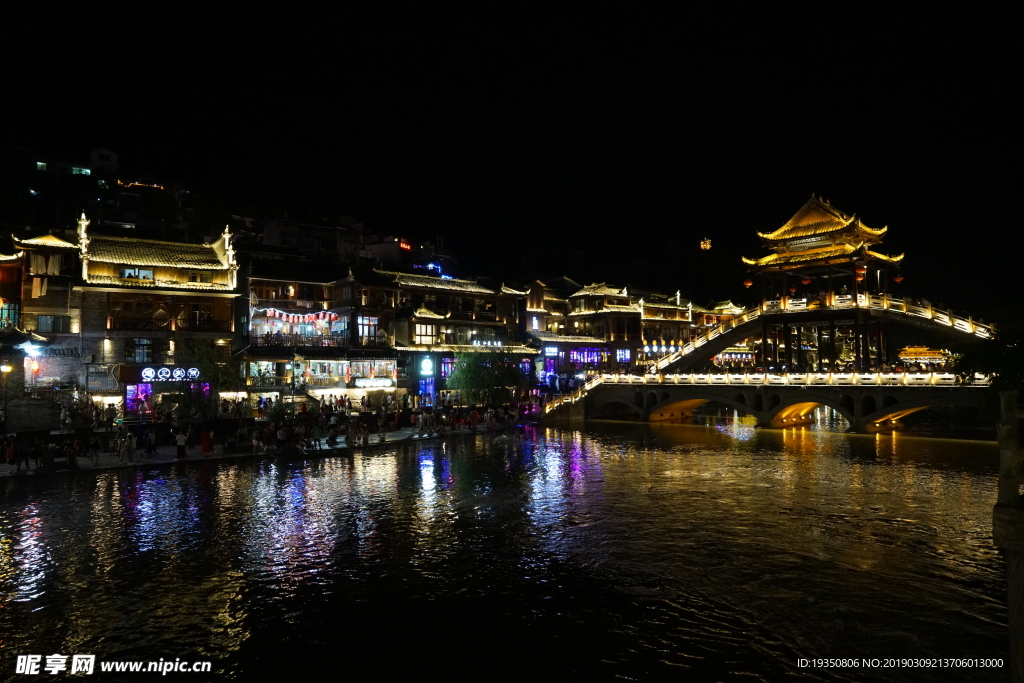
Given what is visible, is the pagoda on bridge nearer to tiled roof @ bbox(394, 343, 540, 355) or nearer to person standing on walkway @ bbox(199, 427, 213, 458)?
tiled roof @ bbox(394, 343, 540, 355)

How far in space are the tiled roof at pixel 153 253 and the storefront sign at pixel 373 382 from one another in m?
14.9

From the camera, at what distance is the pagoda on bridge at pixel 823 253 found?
59656mm

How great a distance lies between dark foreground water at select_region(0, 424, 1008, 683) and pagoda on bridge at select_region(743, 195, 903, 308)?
33224mm

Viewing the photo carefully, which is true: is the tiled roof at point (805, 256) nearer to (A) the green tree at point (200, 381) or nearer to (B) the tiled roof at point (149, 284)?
(A) the green tree at point (200, 381)

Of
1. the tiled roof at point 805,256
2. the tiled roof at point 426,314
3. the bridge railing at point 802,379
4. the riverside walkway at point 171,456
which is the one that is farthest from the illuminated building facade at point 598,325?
the riverside walkway at point 171,456

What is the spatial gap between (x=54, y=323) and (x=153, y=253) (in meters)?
9.22

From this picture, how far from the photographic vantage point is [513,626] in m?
14.7

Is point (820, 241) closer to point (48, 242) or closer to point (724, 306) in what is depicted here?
point (724, 306)

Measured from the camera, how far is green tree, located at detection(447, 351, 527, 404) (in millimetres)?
58250

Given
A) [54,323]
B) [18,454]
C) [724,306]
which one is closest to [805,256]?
[724,306]

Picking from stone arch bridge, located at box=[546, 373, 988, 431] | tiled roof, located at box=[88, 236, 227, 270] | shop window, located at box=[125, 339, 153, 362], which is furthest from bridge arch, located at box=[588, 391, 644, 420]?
shop window, located at box=[125, 339, 153, 362]

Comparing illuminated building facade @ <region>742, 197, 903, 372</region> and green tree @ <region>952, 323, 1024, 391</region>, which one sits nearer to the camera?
green tree @ <region>952, 323, 1024, 391</region>

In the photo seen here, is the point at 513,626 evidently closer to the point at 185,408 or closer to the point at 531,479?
the point at 531,479

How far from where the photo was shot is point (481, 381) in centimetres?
5825
